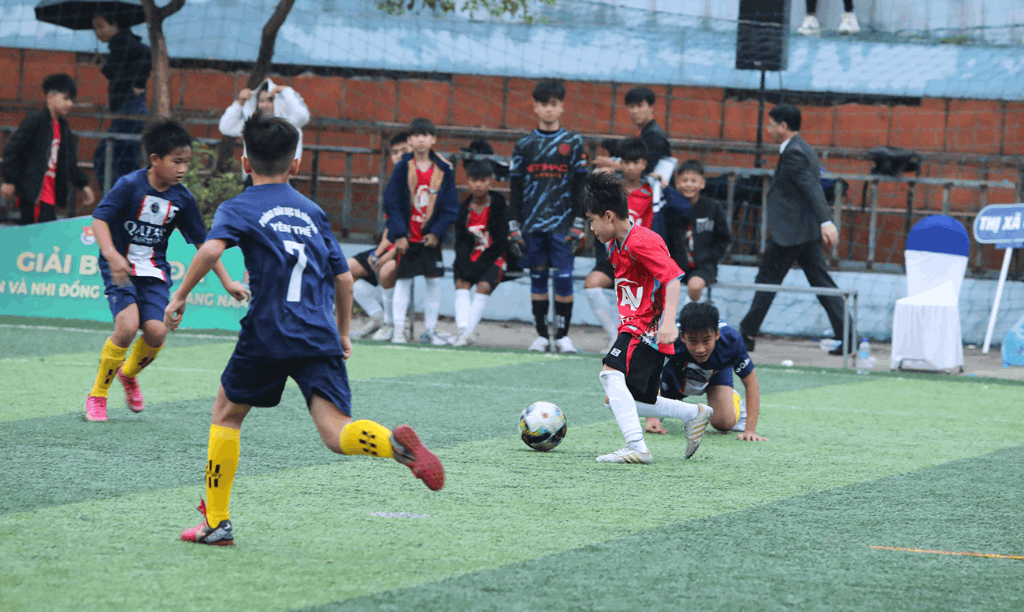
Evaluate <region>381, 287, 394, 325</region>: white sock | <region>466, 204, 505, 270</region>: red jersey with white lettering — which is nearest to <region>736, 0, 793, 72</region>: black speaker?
<region>466, 204, 505, 270</region>: red jersey with white lettering

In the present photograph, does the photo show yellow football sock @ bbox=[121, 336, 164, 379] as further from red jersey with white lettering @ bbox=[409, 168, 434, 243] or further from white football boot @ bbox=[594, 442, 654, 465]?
red jersey with white lettering @ bbox=[409, 168, 434, 243]

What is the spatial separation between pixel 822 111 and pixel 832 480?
11752mm

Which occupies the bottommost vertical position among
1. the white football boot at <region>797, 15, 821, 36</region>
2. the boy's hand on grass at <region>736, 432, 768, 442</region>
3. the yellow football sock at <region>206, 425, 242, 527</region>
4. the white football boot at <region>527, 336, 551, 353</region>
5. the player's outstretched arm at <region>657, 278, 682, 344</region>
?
the white football boot at <region>527, 336, 551, 353</region>

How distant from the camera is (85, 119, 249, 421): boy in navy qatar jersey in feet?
20.2

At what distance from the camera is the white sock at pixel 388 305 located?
36.9ft

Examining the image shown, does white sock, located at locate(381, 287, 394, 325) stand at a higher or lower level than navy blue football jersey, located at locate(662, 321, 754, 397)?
lower

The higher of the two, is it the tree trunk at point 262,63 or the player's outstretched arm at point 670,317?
the tree trunk at point 262,63

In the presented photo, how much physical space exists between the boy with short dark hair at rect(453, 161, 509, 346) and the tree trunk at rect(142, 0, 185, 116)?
4.11m

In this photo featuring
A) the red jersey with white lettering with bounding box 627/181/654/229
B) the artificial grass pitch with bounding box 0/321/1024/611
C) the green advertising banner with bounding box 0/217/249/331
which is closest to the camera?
the artificial grass pitch with bounding box 0/321/1024/611

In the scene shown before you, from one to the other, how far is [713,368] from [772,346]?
245 inches

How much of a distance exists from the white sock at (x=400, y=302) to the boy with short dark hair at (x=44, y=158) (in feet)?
10.4

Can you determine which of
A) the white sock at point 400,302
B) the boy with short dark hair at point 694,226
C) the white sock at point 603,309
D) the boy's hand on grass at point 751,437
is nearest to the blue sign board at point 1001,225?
the boy with short dark hair at point 694,226

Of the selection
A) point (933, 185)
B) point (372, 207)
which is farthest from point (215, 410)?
point (933, 185)

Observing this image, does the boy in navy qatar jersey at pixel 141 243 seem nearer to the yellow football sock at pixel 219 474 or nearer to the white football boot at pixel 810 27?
the yellow football sock at pixel 219 474
